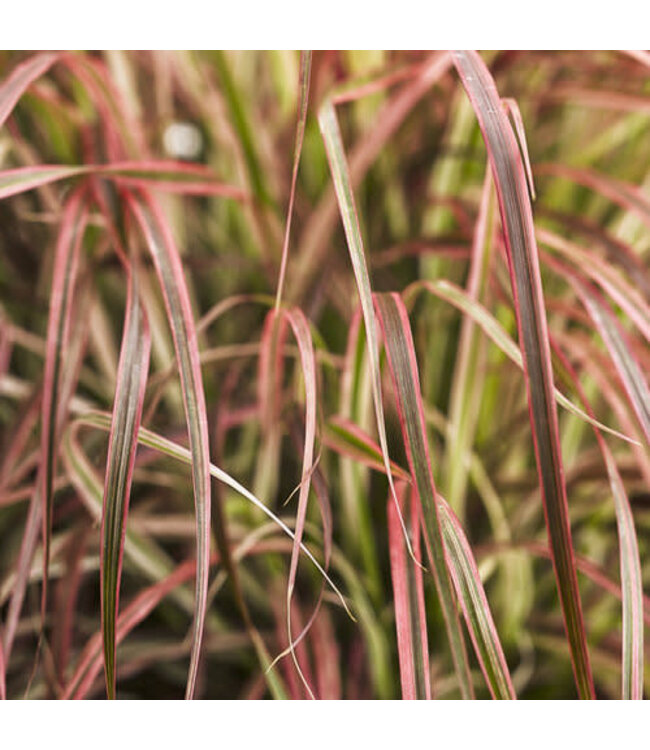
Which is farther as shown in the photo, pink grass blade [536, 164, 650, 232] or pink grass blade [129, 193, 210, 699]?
pink grass blade [536, 164, 650, 232]

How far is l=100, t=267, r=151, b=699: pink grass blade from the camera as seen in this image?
28 cm

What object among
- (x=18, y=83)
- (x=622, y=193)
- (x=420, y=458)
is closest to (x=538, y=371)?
(x=420, y=458)

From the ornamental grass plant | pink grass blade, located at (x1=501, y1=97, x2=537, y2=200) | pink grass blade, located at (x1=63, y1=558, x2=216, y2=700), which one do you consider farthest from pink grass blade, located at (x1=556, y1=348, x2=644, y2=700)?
pink grass blade, located at (x1=63, y1=558, x2=216, y2=700)

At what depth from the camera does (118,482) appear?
286 mm

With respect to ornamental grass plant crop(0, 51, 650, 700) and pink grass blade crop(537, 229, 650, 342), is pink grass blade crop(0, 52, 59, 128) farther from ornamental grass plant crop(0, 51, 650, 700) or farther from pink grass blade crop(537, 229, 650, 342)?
pink grass blade crop(537, 229, 650, 342)

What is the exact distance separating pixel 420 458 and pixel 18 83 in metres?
0.25

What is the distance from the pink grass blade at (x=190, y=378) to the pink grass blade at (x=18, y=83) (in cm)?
7

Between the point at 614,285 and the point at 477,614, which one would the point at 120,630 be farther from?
the point at 614,285

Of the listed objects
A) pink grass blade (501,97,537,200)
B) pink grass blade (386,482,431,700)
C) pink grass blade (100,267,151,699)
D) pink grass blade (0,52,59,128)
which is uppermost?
pink grass blade (0,52,59,128)

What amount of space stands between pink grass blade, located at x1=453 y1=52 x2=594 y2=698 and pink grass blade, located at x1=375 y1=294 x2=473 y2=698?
43 mm

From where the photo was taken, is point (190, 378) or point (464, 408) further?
point (464, 408)
